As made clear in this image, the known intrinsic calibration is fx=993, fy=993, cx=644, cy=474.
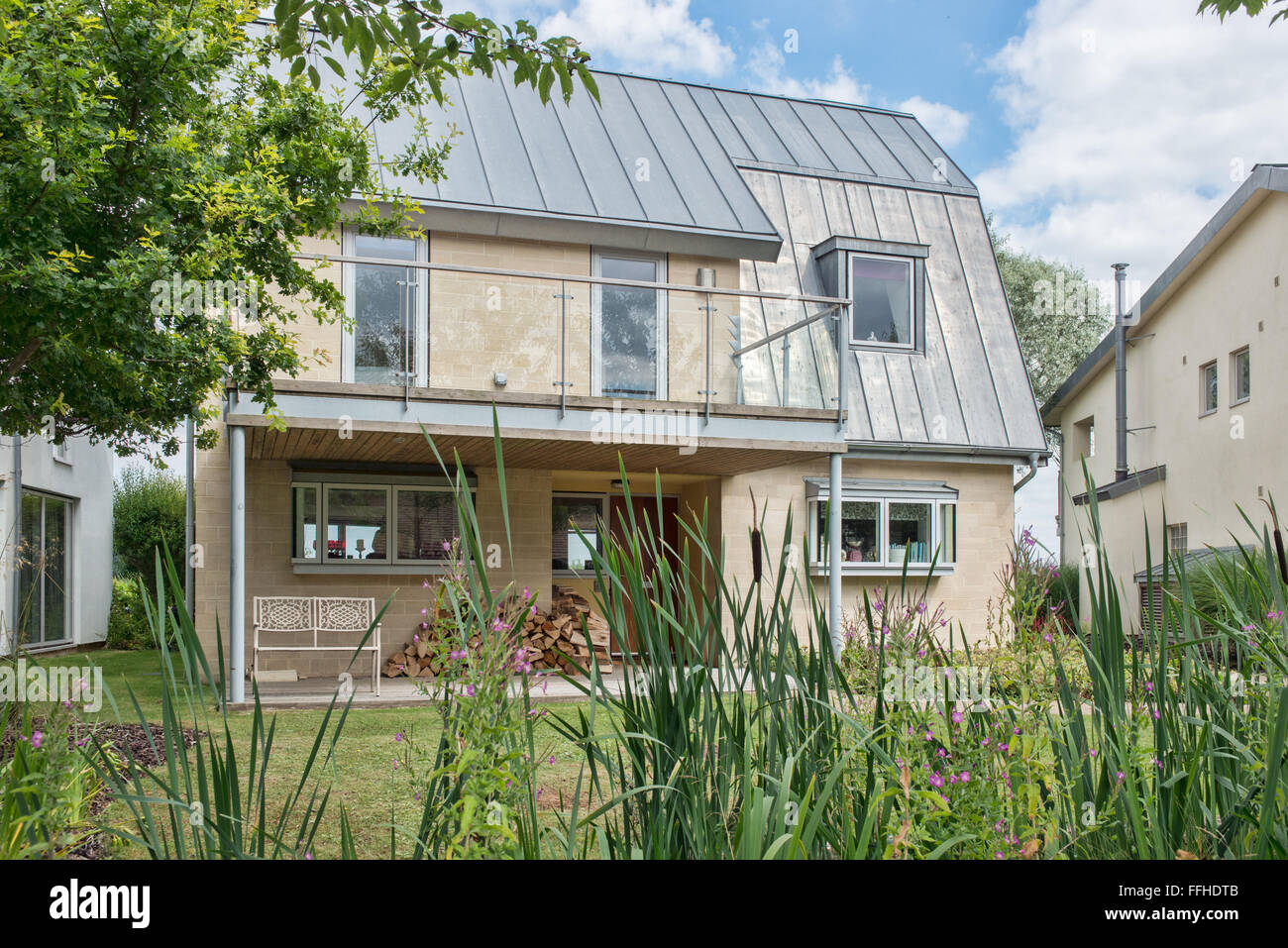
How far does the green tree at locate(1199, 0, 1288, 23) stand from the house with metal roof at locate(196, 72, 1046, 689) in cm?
470

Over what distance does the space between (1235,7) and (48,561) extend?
13629 mm

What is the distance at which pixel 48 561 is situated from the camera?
1274 cm

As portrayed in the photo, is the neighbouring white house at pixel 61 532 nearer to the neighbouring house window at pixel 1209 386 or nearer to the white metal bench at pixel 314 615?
the white metal bench at pixel 314 615

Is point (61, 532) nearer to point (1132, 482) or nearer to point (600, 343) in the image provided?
point (600, 343)

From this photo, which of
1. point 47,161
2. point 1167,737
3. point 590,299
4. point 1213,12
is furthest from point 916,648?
point 590,299

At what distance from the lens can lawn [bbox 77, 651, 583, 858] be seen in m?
4.29

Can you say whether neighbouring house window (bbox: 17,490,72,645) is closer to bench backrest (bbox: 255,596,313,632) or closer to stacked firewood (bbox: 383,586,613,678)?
bench backrest (bbox: 255,596,313,632)

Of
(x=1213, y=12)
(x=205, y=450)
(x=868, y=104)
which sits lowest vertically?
(x=205, y=450)

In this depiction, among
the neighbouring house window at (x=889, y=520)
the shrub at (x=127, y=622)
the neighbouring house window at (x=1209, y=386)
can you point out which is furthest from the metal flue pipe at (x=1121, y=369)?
the shrub at (x=127, y=622)

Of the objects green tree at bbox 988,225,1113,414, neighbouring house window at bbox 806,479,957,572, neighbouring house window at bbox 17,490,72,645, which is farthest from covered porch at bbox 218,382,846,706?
green tree at bbox 988,225,1113,414

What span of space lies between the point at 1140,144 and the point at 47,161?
44.8m

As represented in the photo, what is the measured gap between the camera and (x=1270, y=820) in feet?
5.57
